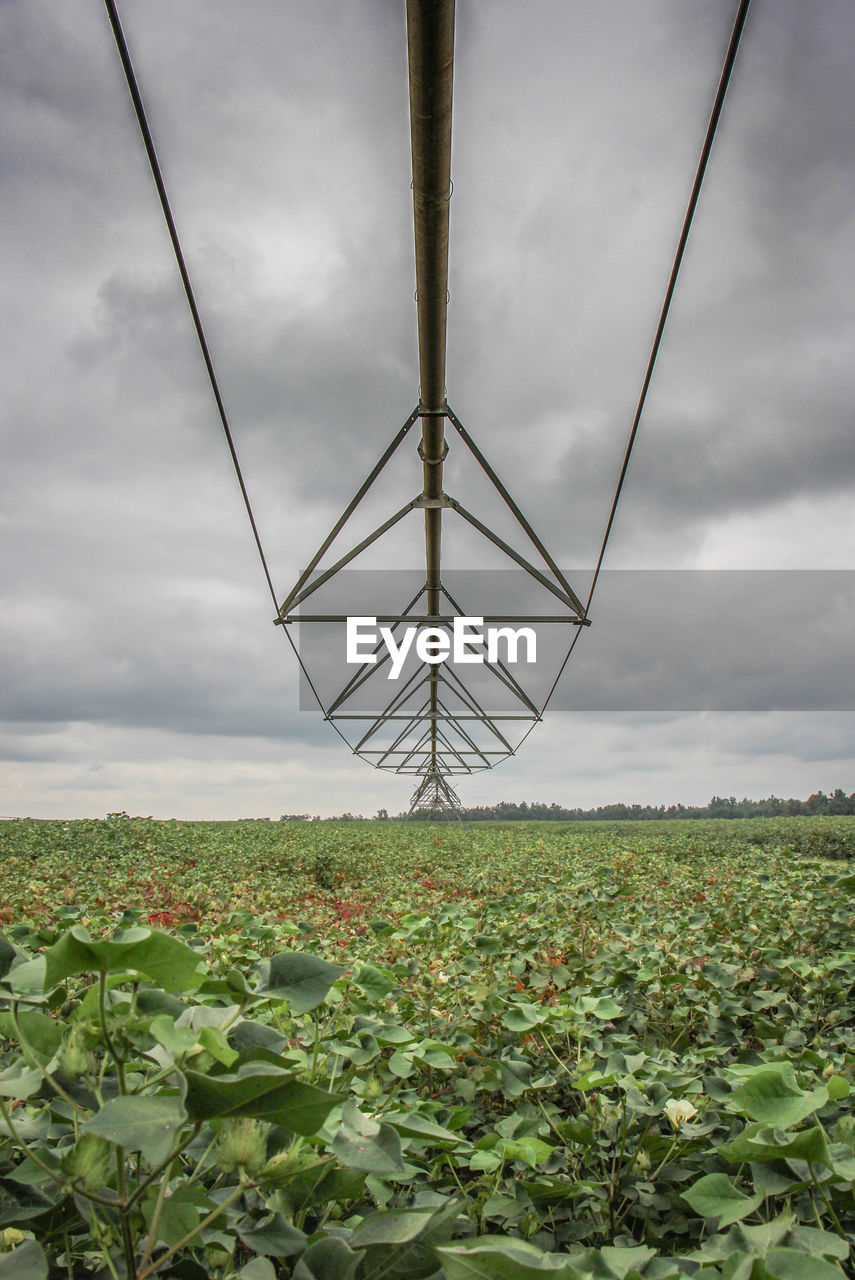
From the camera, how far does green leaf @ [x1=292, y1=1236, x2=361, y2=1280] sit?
2.51 ft

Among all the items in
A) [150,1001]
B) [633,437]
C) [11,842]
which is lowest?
[11,842]

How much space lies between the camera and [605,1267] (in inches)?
36.4

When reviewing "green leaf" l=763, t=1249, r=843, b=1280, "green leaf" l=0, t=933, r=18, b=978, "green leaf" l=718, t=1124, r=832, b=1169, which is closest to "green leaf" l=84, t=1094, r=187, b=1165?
"green leaf" l=0, t=933, r=18, b=978

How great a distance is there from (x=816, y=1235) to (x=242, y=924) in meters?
2.56

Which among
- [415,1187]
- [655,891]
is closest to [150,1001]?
[415,1187]

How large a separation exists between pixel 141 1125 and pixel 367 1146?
1.09 feet

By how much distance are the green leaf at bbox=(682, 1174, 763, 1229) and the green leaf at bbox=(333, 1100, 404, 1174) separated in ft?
1.53

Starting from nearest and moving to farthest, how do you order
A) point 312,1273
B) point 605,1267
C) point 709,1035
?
1. point 312,1273
2. point 605,1267
3. point 709,1035

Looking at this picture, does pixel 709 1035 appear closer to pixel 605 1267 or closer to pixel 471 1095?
pixel 471 1095

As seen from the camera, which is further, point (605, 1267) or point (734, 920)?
point (734, 920)

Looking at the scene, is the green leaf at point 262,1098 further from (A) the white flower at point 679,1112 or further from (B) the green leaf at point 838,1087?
(A) the white flower at point 679,1112

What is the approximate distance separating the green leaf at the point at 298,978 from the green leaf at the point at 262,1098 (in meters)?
0.16

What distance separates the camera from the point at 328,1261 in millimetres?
792

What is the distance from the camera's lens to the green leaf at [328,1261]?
2.51 ft
